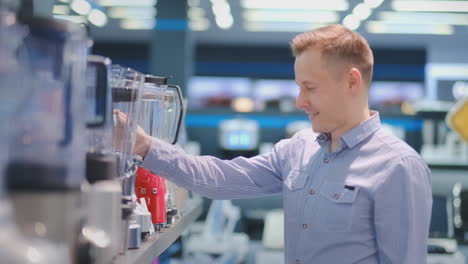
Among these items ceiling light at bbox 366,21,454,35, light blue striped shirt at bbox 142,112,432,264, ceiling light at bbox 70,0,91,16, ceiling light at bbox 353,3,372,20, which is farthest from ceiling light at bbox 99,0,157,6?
light blue striped shirt at bbox 142,112,432,264

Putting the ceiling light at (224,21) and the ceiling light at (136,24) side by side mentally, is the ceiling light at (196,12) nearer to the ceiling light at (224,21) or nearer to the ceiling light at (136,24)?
the ceiling light at (224,21)

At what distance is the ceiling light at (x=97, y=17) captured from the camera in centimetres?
1033

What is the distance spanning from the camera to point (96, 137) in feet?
4.42

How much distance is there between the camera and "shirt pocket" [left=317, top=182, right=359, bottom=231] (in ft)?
5.84

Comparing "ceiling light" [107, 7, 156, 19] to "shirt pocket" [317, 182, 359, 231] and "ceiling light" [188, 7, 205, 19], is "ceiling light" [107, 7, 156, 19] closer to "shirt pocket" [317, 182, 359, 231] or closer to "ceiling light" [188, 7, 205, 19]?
"ceiling light" [188, 7, 205, 19]

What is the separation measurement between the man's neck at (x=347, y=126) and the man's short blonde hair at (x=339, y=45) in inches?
4.7

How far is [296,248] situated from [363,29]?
31.5ft

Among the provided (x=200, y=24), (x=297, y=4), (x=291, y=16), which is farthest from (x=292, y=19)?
(x=200, y=24)

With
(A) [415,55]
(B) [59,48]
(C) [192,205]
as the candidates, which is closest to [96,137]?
(B) [59,48]

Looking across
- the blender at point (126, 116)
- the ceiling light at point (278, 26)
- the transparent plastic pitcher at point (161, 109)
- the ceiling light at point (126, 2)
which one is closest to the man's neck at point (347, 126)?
the transparent plastic pitcher at point (161, 109)

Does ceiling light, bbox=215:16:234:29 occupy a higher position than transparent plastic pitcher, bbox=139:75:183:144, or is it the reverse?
ceiling light, bbox=215:16:234:29

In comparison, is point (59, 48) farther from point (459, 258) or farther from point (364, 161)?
point (459, 258)

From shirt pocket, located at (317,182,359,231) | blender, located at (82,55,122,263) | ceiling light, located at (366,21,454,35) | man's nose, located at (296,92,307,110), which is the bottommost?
shirt pocket, located at (317,182,359,231)

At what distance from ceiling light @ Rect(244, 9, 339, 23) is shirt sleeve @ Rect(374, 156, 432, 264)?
25.9 ft
